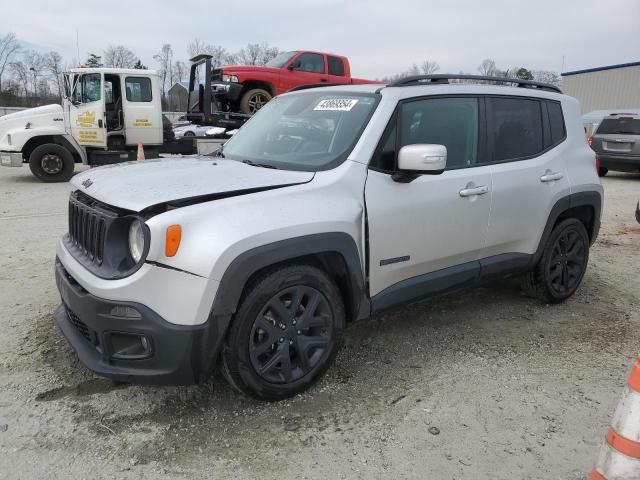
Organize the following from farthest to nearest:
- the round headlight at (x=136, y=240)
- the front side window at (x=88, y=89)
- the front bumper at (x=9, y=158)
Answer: the front side window at (x=88, y=89), the front bumper at (x=9, y=158), the round headlight at (x=136, y=240)

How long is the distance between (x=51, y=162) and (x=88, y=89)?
1.87 meters

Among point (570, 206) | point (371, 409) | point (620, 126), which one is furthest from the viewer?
point (620, 126)

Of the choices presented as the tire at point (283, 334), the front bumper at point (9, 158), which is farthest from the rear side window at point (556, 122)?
the front bumper at point (9, 158)

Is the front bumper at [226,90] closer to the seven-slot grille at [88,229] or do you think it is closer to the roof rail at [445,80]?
the roof rail at [445,80]

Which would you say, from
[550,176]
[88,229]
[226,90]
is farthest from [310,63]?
[88,229]

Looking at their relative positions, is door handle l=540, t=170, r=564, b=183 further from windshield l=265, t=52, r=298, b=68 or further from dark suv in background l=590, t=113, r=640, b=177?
dark suv in background l=590, t=113, r=640, b=177

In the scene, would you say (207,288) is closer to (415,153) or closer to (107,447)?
(107,447)

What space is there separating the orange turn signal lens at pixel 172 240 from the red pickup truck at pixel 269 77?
987 cm

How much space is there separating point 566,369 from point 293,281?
198 centimetres

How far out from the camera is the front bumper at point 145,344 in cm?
246

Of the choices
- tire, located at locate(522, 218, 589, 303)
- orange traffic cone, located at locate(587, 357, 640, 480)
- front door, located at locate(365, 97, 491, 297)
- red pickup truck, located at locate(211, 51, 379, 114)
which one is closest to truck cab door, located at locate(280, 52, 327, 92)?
red pickup truck, located at locate(211, 51, 379, 114)

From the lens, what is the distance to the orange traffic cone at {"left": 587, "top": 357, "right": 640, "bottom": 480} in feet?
6.29

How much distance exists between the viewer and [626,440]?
6.36ft

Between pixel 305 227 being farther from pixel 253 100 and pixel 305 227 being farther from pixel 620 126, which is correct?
pixel 620 126
